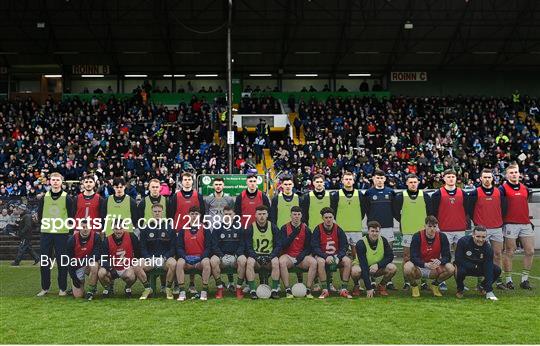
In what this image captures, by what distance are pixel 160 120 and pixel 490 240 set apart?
2452 cm

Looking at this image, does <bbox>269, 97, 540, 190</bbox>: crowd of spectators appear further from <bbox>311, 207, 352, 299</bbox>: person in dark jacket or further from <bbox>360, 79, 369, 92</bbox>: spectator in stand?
<bbox>311, 207, 352, 299</bbox>: person in dark jacket

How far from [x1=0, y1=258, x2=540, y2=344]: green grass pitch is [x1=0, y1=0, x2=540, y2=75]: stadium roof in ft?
79.2

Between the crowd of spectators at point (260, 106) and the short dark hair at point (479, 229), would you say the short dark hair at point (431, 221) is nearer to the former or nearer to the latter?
the short dark hair at point (479, 229)

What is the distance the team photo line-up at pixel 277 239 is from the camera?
36.7 ft

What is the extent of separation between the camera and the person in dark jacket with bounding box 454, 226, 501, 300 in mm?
11039

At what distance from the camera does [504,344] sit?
7.71m

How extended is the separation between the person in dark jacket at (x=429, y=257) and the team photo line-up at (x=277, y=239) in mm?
17

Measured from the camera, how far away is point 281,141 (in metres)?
31.8

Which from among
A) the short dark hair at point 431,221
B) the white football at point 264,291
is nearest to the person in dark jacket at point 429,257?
the short dark hair at point 431,221

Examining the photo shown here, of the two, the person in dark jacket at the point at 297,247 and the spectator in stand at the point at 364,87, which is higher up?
the spectator in stand at the point at 364,87

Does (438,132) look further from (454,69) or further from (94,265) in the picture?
(94,265)

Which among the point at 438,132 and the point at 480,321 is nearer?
the point at 480,321

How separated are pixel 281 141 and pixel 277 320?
22.8m

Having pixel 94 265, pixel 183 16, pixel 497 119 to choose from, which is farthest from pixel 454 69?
pixel 94 265
